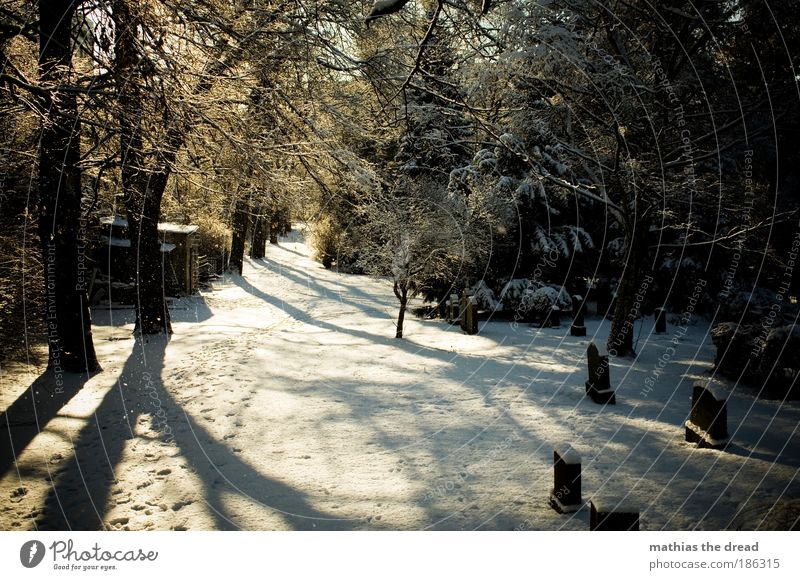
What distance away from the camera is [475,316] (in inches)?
516

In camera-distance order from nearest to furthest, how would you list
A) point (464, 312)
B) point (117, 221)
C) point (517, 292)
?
point (464, 312)
point (517, 292)
point (117, 221)

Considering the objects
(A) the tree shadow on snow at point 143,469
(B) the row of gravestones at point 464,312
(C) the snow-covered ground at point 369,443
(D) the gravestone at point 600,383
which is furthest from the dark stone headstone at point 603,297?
(A) the tree shadow on snow at point 143,469

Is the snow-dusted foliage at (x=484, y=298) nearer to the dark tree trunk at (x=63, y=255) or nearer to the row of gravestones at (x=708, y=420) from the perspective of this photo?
the row of gravestones at (x=708, y=420)

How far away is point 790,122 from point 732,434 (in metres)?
4.94

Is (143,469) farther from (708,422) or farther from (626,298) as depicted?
(626,298)

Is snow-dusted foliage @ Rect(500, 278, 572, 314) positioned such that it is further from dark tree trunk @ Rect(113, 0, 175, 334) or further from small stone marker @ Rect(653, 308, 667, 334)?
dark tree trunk @ Rect(113, 0, 175, 334)

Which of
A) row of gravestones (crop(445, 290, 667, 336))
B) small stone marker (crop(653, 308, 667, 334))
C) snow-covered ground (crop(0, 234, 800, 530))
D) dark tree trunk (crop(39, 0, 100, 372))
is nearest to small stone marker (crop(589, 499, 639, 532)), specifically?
snow-covered ground (crop(0, 234, 800, 530))

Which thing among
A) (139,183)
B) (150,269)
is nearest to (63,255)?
(139,183)

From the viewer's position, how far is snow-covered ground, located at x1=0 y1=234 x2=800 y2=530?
3.88 meters

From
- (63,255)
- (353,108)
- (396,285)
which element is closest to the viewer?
(63,255)

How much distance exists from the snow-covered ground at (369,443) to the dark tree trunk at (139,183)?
106 centimetres

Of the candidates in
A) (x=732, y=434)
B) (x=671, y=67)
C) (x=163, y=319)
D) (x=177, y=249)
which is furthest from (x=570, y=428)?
(x=177, y=249)

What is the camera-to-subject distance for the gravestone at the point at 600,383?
23.9 ft

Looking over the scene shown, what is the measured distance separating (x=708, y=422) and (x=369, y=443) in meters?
4.09
